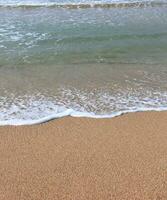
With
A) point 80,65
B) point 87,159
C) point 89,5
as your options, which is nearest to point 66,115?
point 87,159

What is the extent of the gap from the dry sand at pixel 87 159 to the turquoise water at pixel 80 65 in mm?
452

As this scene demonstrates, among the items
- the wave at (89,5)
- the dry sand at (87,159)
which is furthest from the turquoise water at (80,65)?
the wave at (89,5)

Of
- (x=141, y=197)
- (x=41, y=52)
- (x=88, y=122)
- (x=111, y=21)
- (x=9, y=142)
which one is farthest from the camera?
(x=111, y=21)

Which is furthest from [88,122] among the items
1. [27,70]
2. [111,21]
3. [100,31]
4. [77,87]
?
[111,21]

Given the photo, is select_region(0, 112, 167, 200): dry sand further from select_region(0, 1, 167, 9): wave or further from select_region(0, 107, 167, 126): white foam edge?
select_region(0, 1, 167, 9): wave

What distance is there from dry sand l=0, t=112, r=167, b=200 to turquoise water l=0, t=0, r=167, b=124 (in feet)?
1.48

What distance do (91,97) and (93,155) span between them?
2015 mm

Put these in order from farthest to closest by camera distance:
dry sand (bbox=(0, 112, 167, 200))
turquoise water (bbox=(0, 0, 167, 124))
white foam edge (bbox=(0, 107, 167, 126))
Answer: turquoise water (bbox=(0, 0, 167, 124)), white foam edge (bbox=(0, 107, 167, 126)), dry sand (bbox=(0, 112, 167, 200))

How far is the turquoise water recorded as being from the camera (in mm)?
7258

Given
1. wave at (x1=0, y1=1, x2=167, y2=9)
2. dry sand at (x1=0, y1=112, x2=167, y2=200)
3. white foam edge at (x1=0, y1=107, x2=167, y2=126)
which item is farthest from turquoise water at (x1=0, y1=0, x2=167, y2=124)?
wave at (x1=0, y1=1, x2=167, y2=9)

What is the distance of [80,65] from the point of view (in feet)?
30.3

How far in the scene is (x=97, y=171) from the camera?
5312 millimetres

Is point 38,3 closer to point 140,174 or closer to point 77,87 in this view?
point 77,87

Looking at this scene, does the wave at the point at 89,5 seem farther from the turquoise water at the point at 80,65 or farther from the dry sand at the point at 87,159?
the dry sand at the point at 87,159
